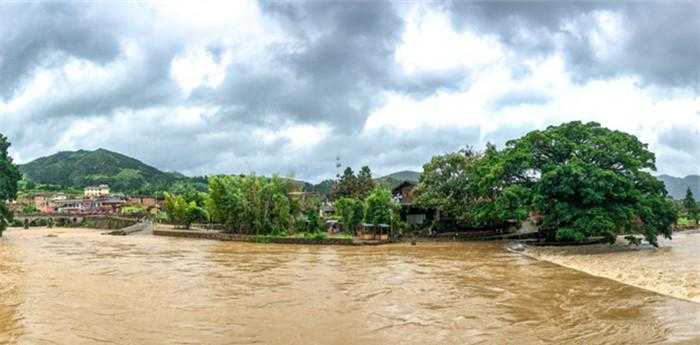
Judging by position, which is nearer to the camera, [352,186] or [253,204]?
[253,204]

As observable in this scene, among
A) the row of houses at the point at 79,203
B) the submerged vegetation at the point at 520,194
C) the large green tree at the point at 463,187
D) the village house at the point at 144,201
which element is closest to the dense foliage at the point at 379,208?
the submerged vegetation at the point at 520,194

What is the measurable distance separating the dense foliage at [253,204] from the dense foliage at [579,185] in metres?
15.0

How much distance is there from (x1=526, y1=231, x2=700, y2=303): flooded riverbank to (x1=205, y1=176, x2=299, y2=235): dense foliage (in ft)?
63.4

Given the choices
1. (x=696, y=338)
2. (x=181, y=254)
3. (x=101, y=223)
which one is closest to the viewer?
(x=696, y=338)

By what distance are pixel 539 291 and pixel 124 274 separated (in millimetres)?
15096

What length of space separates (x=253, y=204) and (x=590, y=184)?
25.0 m

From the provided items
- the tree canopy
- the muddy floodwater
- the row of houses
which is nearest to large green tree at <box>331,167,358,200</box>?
the tree canopy

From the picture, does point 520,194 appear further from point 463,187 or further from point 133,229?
point 133,229

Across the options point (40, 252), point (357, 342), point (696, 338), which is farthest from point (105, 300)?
point (40, 252)

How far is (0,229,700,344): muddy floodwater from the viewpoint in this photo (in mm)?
10789

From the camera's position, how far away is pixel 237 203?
4456 centimetres

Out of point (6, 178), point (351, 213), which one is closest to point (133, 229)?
point (6, 178)

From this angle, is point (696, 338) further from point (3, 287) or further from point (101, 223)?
point (101, 223)

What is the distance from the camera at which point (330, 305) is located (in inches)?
567
